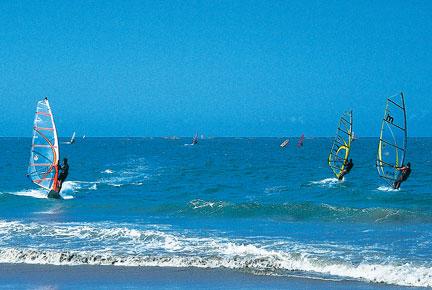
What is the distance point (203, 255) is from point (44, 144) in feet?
51.8

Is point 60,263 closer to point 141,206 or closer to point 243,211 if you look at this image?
point 243,211

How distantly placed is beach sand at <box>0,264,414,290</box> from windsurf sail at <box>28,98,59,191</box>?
15118mm

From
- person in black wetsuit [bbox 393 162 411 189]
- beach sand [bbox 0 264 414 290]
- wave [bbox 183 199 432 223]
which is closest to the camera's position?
beach sand [bbox 0 264 414 290]

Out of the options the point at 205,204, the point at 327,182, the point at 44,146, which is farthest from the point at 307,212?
the point at 327,182

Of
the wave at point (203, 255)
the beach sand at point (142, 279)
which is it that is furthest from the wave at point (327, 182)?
the beach sand at point (142, 279)

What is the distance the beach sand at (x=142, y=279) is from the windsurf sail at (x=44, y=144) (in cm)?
1512

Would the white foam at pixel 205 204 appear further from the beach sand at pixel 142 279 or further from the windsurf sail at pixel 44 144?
the beach sand at pixel 142 279

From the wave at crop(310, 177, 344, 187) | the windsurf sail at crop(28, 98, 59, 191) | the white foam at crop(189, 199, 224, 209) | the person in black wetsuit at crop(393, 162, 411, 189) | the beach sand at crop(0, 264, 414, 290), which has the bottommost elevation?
the wave at crop(310, 177, 344, 187)

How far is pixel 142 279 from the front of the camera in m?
12.5

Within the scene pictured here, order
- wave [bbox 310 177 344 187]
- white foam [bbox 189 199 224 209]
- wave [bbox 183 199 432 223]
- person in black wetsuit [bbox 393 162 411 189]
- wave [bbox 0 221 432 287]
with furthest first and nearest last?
1. wave [bbox 310 177 344 187]
2. person in black wetsuit [bbox 393 162 411 189]
3. white foam [bbox 189 199 224 209]
4. wave [bbox 183 199 432 223]
5. wave [bbox 0 221 432 287]

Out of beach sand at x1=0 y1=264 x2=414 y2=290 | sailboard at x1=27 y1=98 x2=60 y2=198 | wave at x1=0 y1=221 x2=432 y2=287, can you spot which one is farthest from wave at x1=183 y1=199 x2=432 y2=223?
beach sand at x1=0 y1=264 x2=414 y2=290

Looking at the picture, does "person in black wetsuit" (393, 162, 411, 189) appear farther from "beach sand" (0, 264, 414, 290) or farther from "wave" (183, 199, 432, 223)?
"beach sand" (0, 264, 414, 290)

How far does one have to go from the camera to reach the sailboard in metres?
28.1

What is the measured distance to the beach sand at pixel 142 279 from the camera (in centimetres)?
1173
